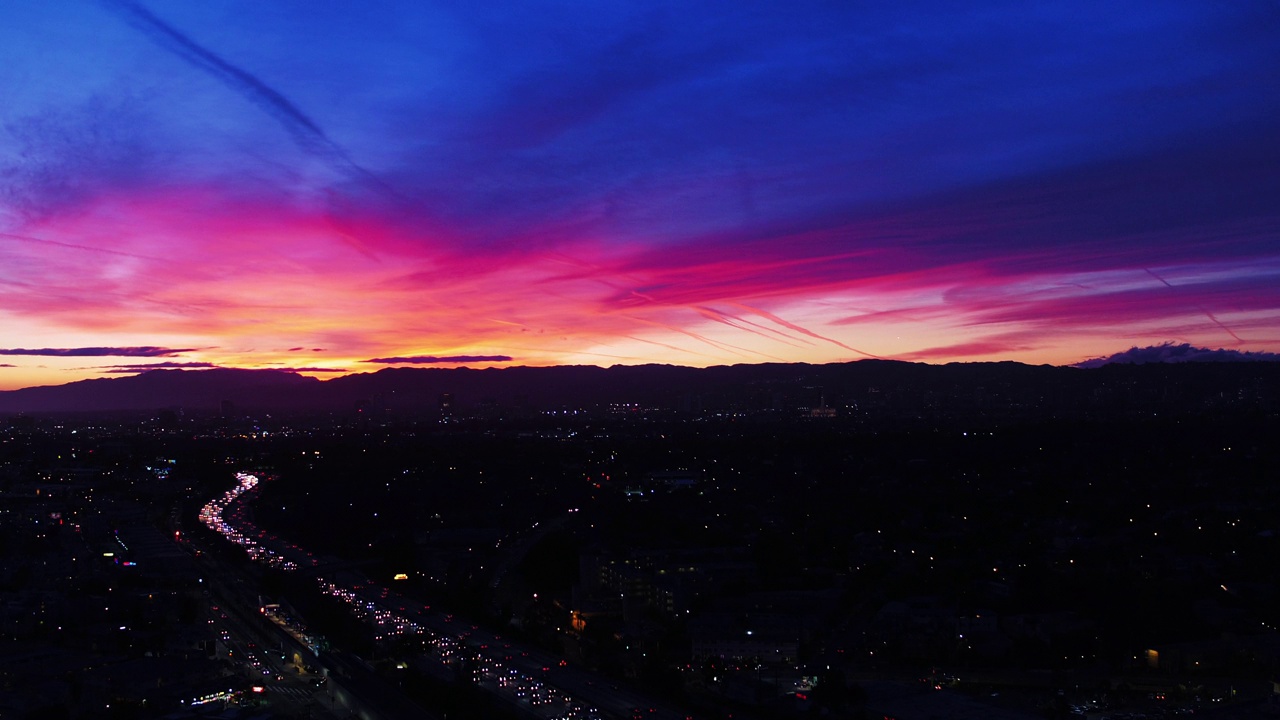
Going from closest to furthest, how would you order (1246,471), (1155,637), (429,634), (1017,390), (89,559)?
(1155,637), (429,634), (89,559), (1246,471), (1017,390)

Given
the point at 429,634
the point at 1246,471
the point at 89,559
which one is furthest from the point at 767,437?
the point at 429,634

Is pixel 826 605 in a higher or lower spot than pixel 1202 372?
lower

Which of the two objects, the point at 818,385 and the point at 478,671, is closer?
the point at 478,671

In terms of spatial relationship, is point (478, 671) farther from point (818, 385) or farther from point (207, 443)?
point (818, 385)

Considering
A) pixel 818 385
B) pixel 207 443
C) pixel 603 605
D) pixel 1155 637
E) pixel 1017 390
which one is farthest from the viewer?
pixel 818 385

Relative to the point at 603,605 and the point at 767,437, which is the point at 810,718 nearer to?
the point at 603,605

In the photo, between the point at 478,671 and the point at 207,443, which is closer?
the point at 478,671

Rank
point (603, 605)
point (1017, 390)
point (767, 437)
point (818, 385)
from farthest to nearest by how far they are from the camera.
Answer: point (818, 385) < point (1017, 390) < point (767, 437) < point (603, 605)

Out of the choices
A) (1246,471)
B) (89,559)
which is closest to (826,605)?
(89,559)

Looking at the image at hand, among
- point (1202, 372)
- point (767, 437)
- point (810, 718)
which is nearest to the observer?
point (810, 718)
